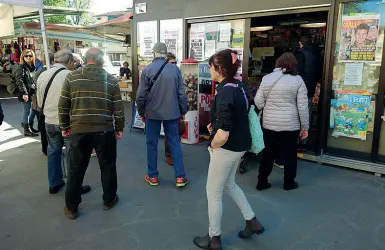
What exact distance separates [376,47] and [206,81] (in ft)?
9.80

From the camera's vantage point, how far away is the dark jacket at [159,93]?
4043 mm

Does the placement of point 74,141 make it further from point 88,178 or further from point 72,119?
point 88,178

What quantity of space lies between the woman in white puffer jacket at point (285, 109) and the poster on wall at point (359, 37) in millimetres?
1400

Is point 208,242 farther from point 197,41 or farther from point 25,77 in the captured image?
point 25,77

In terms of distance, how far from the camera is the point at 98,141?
3.28 meters

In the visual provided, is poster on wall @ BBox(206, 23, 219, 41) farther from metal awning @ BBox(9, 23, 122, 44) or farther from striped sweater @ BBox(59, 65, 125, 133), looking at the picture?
metal awning @ BBox(9, 23, 122, 44)

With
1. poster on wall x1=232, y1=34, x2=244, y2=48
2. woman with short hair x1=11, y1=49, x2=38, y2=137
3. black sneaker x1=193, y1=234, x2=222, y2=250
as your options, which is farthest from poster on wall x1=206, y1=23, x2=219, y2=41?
black sneaker x1=193, y1=234, x2=222, y2=250

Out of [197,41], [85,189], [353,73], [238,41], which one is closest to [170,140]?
[85,189]

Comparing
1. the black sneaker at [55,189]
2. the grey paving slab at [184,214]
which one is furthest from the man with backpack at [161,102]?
the black sneaker at [55,189]

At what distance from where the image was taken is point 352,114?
15.7 ft

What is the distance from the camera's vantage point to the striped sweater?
125 inches

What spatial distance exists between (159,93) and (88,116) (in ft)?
3.65

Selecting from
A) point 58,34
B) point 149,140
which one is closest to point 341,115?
point 149,140

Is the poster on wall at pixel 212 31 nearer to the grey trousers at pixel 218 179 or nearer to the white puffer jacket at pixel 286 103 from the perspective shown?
the white puffer jacket at pixel 286 103
